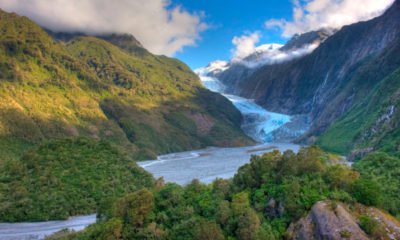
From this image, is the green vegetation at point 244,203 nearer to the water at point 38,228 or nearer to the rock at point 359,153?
the water at point 38,228

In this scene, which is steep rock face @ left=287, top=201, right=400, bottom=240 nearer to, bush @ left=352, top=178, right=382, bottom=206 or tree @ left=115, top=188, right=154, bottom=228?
bush @ left=352, top=178, right=382, bottom=206

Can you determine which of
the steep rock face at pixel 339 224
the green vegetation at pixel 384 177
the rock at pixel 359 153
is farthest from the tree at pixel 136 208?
the rock at pixel 359 153

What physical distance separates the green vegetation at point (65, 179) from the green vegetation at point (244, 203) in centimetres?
3016

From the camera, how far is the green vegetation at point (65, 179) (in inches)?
2392

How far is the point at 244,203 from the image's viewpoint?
2983cm

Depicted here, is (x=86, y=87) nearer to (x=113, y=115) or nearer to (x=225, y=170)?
(x=113, y=115)

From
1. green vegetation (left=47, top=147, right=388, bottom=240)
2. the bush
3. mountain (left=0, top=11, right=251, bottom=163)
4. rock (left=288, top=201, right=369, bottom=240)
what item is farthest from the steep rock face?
mountain (left=0, top=11, right=251, bottom=163)

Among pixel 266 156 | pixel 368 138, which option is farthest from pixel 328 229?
pixel 368 138

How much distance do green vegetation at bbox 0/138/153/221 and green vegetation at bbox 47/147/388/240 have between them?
30.2 meters

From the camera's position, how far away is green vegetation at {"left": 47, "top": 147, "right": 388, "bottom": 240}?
1067 inches

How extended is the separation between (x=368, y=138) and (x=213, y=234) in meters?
89.7

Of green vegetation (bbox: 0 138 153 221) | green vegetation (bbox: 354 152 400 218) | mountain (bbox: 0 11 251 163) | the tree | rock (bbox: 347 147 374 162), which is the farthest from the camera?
mountain (bbox: 0 11 251 163)

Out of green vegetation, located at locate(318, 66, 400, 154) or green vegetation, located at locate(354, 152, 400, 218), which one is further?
green vegetation, located at locate(318, 66, 400, 154)

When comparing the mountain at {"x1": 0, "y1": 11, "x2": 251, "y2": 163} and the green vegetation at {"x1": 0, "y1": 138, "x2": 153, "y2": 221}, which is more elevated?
the mountain at {"x1": 0, "y1": 11, "x2": 251, "y2": 163}
